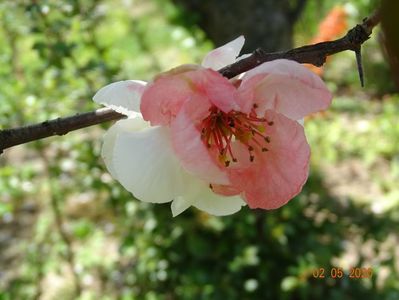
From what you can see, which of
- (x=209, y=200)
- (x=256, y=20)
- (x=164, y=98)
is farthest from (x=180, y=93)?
(x=256, y=20)

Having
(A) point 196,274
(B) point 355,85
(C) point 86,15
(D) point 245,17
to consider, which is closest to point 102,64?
(C) point 86,15

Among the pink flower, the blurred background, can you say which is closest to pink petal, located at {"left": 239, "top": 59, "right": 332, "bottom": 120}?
the pink flower
